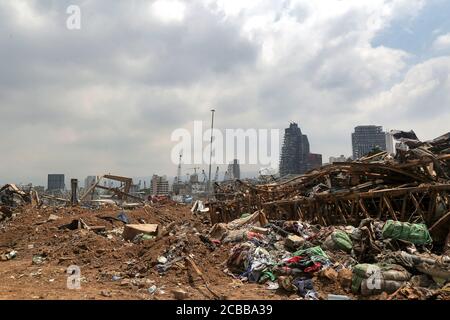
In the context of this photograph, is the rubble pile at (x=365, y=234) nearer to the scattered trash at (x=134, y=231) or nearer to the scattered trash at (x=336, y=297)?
the scattered trash at (x=336, y=297)

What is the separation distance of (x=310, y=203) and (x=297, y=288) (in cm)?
609

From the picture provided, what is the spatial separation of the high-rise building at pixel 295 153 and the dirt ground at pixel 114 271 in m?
29.7

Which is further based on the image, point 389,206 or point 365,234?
point 389,206

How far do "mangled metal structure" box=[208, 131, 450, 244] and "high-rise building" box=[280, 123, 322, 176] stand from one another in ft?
88.3

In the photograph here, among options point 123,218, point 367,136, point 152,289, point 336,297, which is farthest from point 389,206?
point 367,136

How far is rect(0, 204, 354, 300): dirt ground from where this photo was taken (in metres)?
7.92

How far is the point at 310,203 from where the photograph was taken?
44.9 ft

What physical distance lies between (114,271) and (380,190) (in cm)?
751

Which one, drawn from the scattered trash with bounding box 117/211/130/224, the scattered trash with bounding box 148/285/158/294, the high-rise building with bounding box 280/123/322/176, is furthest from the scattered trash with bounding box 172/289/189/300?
the high-rise building with bounding box 280/123/322/176

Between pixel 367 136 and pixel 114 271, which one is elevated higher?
pixel 367 136

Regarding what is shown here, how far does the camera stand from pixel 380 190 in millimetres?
11438

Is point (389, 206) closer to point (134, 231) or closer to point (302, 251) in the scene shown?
point (302, 251)

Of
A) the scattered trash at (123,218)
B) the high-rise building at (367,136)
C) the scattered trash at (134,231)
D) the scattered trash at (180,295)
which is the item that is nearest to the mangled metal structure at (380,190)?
the scattered trash at (134,231)
